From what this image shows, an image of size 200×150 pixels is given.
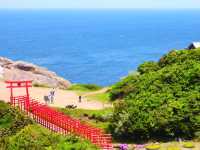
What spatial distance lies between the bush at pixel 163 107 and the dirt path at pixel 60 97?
913 centimetres

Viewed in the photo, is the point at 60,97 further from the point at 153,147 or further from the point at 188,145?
the point at 188,145

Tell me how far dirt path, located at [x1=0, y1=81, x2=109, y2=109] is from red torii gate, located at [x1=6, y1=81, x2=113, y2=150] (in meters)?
7.10

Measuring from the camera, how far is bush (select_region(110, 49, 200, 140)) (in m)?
31.0

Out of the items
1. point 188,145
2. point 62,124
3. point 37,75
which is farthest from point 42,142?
point 37,75

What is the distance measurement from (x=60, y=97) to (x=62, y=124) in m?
18.2

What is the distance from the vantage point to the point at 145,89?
35.8 metres

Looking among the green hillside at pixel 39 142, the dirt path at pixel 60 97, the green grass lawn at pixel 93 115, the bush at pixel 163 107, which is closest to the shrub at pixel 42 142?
the green hillside at pixel 39 142

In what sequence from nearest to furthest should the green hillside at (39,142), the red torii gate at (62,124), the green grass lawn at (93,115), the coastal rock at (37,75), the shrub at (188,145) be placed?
the green hillside at (39,142), the red torii gate at (62,124), the shrub at (188,145), the green grass lawn at (93,115), the coastal rock at (37,75)

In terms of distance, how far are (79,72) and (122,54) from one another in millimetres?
46795

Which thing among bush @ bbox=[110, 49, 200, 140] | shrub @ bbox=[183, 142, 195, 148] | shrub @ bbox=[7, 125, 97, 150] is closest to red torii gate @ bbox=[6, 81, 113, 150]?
bush @ bbox=[110, 49, 200, 140]

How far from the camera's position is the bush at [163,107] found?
102 ft

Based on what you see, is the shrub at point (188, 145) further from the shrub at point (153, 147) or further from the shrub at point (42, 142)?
the shrub at point (42, 142)

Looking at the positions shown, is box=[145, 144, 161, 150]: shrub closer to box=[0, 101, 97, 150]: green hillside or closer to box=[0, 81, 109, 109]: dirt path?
box=[0, 101, 97, 150]: green hillside

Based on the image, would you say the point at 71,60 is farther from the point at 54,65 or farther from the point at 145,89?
the point at 145,89
